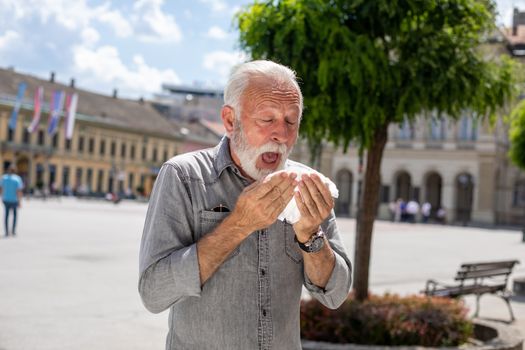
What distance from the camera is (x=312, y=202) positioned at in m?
2.08

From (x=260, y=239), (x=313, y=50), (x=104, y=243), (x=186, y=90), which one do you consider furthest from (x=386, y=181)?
(x=186, y=90)

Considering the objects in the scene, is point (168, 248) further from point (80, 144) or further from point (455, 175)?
point (80, 144)

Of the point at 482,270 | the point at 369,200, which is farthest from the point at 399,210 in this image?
the point at 369,200

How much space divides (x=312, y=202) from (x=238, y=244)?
0.28 metres

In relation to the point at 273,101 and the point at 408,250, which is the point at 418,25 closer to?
the point at 273,101

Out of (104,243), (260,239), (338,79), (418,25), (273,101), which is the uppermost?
(418,25)

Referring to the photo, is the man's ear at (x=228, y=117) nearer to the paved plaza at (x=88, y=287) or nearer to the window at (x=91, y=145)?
the paved plaza at (x=88, y=287)

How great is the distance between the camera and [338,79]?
6.55 m

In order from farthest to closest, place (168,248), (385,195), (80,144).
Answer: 1. (80,144)
2. (385,195)
3. (168,248)

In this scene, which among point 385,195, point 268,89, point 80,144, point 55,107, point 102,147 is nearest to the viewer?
point 268,89

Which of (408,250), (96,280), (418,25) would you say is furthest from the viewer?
(408,250)

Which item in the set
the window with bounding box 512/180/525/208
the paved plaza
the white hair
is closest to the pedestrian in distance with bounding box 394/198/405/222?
the window with bounding box 512/180/525/208

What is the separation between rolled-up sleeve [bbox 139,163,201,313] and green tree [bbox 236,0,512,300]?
172 inches

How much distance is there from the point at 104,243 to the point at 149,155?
6126 centimetres
